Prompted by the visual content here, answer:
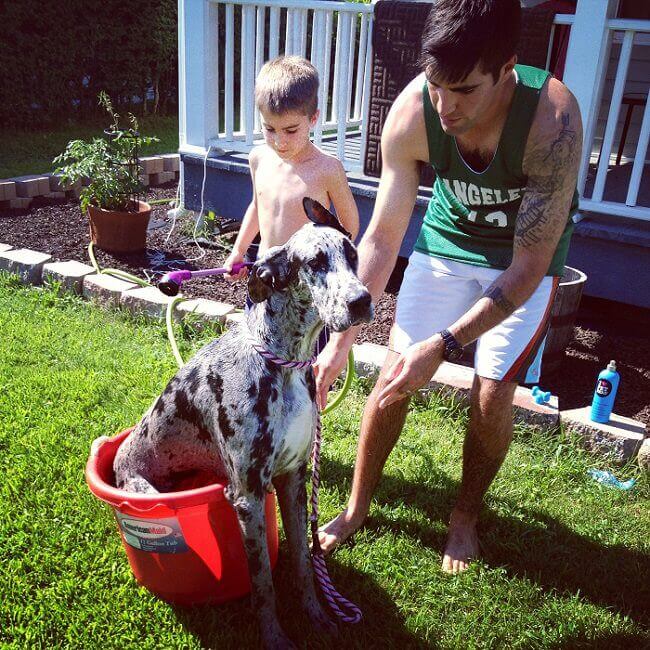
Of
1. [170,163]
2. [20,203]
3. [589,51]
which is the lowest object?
[20,203]

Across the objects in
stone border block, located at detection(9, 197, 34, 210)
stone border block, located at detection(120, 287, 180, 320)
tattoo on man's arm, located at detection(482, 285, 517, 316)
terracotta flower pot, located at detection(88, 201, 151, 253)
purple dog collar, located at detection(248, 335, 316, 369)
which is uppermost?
tattoo on man's arm, located at detection(482, 285, 517, 316)

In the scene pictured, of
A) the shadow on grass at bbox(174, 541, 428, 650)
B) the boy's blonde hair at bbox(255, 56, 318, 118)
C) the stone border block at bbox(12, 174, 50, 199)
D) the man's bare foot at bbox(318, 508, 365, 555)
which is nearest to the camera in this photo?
the shadow on grass at bbox(174, 541, 428, 650)

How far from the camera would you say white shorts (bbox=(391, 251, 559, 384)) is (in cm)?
279

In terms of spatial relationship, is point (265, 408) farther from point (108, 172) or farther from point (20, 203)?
point (20, 203)

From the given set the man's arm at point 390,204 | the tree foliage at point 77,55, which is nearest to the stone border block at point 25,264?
the man's arm at point 390,204

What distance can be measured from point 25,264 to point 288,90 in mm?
3262

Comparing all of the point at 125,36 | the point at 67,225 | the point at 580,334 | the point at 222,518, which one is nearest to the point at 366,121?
the point at 580,334

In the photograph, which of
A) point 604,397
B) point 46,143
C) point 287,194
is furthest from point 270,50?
point 46,143

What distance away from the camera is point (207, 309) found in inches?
189

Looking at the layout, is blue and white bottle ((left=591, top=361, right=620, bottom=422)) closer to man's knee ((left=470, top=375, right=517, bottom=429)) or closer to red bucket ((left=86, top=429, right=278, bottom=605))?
man's knee ((left=470, top=375, right=517, bottom=429))

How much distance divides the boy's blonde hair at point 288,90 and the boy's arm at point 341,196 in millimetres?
287

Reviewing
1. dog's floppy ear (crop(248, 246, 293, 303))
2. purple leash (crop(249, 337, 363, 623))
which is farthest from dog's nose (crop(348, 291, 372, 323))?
purple leash (crop(249, 337, 363, 623))

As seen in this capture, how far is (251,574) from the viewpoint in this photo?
2.37m

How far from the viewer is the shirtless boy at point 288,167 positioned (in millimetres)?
3150
